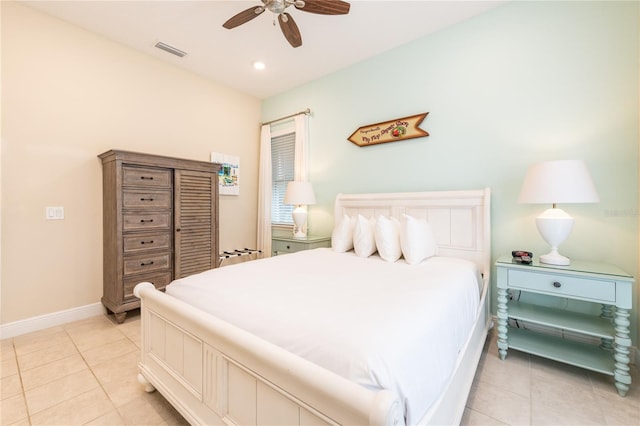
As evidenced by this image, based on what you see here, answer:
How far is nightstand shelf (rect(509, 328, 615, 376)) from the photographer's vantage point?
66.0 inches

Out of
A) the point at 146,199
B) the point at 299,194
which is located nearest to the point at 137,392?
the point at 146,199

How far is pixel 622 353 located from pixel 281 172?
385cm

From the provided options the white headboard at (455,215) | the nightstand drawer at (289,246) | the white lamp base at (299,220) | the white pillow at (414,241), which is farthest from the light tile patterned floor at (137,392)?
the white lamp base at (299,220)

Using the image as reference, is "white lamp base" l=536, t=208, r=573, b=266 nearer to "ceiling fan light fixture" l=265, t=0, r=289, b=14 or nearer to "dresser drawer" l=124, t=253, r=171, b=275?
"ceiling fan light fixture" l=265, t=0, r=289, b=14

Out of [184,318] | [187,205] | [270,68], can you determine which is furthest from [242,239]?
[184,318]

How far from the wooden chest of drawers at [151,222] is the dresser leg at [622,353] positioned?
3.55 meters

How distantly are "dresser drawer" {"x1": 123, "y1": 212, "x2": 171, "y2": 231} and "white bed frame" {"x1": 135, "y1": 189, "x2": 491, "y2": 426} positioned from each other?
127 cm

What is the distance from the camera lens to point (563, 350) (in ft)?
5.99

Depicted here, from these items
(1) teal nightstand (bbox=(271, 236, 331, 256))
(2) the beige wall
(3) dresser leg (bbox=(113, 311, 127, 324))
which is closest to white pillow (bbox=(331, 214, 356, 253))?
(1) teal nightstand (bbox=(271, 236, 331, 256))

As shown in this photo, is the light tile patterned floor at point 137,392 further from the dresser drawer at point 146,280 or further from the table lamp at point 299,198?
the table lamp at point 299,198

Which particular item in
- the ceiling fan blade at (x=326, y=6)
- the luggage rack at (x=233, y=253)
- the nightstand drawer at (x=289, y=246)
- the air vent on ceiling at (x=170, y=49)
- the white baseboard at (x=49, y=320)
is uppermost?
the air vent on ceiling at (x=170, y=49)

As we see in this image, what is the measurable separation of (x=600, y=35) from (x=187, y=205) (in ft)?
12.9

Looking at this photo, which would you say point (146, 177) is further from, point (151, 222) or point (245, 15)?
point (245, 15)

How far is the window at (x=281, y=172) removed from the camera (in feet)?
13.5
